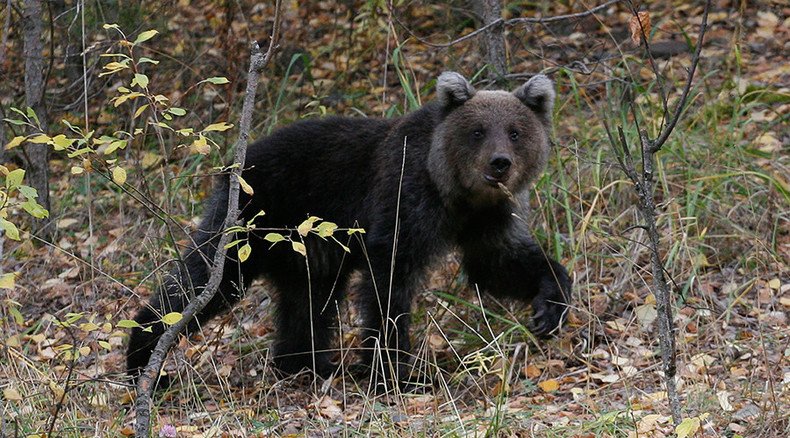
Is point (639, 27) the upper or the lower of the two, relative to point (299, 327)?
upper

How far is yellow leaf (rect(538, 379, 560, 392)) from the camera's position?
595cm

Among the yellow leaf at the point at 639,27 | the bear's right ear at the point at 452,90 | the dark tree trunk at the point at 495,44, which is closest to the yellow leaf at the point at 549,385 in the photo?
the bear's right ear at the point at 452,90

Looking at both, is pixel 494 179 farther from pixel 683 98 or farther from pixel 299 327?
pixel 683 98

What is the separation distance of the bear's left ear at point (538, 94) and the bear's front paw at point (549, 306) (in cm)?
100

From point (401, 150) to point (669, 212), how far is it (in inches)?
76.4

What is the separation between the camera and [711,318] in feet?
20.8

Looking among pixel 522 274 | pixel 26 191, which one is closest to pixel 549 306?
pixel 522 274

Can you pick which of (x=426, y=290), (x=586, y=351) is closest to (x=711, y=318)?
(x=586, y=351)

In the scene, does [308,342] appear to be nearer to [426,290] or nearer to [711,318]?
[426,290]

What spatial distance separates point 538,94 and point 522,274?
1.06 m

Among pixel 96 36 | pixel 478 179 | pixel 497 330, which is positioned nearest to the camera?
pixel 478 179

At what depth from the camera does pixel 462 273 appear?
22.5ft

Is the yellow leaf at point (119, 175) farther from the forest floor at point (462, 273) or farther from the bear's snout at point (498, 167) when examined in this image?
the bear's snout at point (498, 167)

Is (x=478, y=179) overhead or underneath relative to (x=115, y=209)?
overhead
